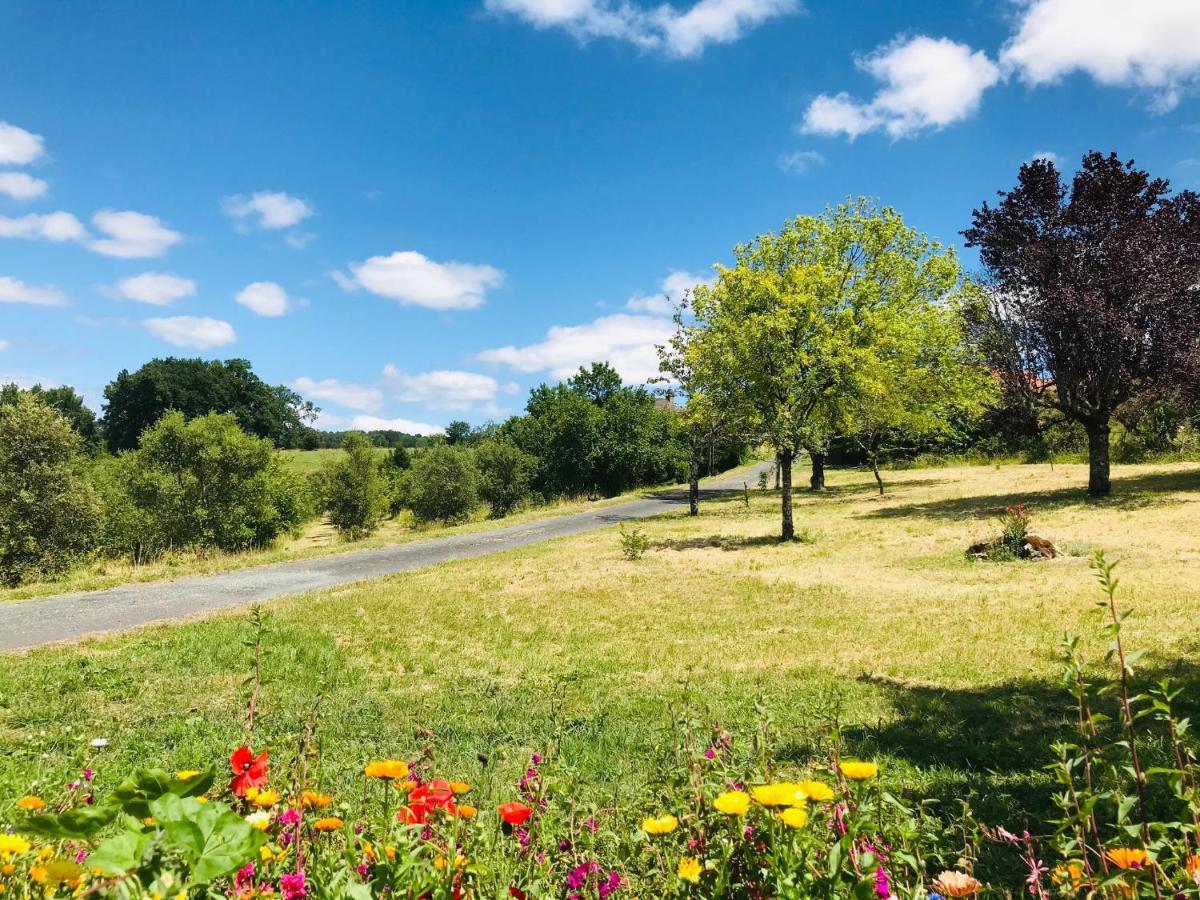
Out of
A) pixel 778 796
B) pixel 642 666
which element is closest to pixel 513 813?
pixel 778 796

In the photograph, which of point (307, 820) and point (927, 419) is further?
point (927, 419)

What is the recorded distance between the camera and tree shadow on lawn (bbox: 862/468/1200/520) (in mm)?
17264

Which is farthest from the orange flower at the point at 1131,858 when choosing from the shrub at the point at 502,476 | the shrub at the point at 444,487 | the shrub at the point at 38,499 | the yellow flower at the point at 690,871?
the shrub at the point at 502,476

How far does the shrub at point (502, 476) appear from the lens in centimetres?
3562

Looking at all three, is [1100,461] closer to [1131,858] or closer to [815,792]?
[1131,858]

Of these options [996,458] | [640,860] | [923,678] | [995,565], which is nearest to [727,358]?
[995,565]

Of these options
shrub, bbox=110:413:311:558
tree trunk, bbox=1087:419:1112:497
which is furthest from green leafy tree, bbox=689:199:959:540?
shrub, bbox=110:413:311:558

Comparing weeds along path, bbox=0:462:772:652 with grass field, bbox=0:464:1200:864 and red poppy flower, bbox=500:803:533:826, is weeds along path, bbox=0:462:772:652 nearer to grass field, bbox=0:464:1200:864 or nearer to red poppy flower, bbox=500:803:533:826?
grass field, bbox=0:464:1200:864

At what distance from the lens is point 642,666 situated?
7637 mm

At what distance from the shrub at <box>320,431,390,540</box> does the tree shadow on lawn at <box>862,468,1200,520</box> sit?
69.2 ft

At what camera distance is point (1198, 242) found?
17781 millimetres

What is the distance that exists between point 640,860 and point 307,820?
3.64 feet

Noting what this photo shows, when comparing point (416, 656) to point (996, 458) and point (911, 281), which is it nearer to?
point (911, 281)

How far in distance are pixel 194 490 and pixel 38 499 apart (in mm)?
6282
